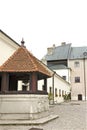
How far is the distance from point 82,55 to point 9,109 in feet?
137

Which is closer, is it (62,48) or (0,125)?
(0,125)

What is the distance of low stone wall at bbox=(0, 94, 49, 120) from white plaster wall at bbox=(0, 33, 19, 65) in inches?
170

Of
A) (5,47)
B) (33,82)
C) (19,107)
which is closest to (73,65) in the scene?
(5,47)

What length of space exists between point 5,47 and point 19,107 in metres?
5.99

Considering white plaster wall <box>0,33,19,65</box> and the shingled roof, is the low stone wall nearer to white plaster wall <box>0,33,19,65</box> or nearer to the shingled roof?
the shingled roof

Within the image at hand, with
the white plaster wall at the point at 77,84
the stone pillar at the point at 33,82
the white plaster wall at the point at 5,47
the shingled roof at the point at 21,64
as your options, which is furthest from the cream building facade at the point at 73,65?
the stone pillar at the point at 33,82

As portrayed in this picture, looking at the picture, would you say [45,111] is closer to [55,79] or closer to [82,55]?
[55,79]

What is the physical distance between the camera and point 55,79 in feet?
110

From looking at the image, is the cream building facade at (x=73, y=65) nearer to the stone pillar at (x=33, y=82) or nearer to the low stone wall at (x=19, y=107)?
the stone pillar at (x=33, y=82)

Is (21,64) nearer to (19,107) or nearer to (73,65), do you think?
(19,107)

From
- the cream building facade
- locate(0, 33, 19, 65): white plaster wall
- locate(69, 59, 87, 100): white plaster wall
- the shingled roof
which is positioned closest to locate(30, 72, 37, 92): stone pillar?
the shingled roof

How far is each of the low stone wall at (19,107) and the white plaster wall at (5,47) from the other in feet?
14.1

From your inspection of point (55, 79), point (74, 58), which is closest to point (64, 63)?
point (74, 58)

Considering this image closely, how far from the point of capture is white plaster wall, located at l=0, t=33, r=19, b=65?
16.3 metres
